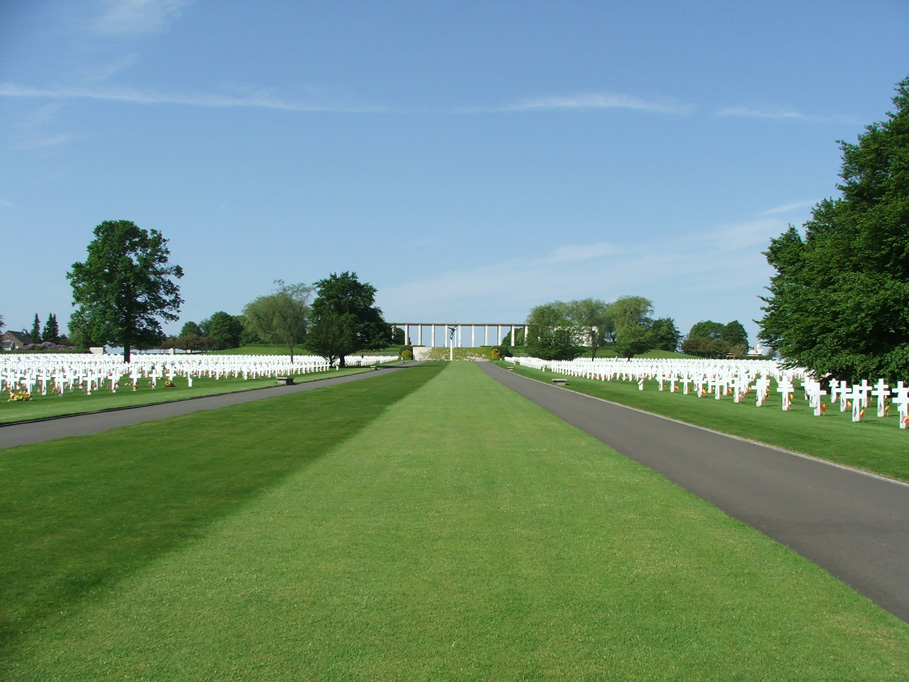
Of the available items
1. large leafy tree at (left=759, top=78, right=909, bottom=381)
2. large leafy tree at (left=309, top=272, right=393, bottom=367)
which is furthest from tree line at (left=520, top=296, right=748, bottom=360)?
large leafy tree at (left=759, top=78, right=909, bottom=381)

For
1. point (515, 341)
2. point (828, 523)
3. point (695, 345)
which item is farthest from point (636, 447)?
point (515, 341)

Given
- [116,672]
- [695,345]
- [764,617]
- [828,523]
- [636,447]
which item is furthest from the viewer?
[695,345]

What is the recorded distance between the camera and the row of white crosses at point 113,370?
108 feet

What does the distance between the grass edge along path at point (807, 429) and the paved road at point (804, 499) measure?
2.24 feet

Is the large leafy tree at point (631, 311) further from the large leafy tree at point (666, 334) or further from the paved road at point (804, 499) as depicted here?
the paved road at point (804, 499)

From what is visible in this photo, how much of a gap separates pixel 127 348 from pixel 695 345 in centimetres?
12087

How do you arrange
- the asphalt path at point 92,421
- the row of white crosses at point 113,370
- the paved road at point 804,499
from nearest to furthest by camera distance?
the paved road at point 804,499 → the asphalt path at point 92,421 → the row of white crosses at point 113,370

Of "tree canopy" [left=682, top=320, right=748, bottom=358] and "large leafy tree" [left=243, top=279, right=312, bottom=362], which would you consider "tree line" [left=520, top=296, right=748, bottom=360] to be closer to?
"tree canopy" [left=682, top=320, right=748, bottom=358]

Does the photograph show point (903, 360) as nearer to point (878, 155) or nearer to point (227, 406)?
point (878, 155)

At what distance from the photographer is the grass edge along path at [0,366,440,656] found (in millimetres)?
5316

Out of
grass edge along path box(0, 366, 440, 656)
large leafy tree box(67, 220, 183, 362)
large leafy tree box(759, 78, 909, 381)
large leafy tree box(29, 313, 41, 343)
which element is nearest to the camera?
grass edge along path box(0, 366, 440, 656)

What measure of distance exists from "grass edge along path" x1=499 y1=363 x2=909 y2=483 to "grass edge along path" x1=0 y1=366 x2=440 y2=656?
9.26 m

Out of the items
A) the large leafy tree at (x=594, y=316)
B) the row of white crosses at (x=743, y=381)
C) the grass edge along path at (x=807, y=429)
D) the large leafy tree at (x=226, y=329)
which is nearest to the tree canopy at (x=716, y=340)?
the large leafy tree at (x=594, y=316)

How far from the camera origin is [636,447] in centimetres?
1382
